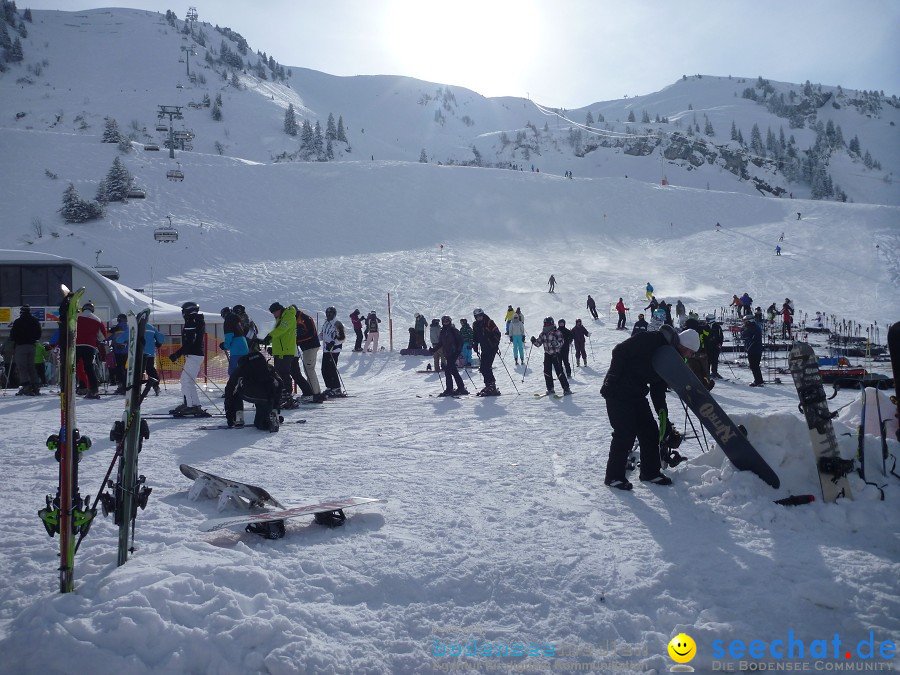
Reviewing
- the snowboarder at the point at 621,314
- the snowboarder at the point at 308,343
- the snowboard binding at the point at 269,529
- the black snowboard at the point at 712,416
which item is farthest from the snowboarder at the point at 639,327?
the snowboarder at the point at 621,314

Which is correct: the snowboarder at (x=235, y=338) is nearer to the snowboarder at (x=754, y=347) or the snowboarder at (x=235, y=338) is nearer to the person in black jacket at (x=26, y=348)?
the person in black jacket at (x=26, y=348)

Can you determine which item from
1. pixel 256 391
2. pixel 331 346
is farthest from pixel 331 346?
pixel 256 391

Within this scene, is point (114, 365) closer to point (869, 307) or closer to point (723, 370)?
point (723, 370)

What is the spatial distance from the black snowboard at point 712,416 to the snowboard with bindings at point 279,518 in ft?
8.93

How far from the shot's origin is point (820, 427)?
4.56 metres

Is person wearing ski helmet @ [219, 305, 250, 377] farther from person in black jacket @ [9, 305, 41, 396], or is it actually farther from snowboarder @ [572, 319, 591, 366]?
snowboarder @ [572, 319, 591, 366]

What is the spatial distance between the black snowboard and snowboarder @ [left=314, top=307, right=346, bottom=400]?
7.52 meters

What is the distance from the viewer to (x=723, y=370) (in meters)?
16.3

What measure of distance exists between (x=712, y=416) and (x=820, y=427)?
752mm

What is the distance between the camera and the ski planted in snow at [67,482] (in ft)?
10.2

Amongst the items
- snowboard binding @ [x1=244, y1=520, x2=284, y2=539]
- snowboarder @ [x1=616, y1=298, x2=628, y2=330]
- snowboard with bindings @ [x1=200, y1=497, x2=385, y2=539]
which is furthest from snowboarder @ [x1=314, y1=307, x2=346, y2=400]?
snowboarder @ [x1=616, y1=298, x2=628, y2=330]

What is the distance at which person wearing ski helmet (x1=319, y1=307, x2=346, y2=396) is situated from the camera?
39.1ft

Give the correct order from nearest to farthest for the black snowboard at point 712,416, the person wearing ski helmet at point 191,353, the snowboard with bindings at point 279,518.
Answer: the snowboard with bindings at point 279,518
the black snowboard at point 712,416
the person wearing ski helmet at point 191,353

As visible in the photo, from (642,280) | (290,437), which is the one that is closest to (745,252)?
(642,280)
